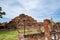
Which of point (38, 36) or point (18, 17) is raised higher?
point (18, 17)

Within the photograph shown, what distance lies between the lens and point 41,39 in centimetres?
2006

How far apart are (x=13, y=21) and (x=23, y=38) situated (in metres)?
15.9

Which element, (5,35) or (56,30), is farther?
(5,35)

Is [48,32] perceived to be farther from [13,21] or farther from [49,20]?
[13,21]

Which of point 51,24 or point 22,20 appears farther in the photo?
point 22,20

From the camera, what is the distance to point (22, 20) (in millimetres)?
36750

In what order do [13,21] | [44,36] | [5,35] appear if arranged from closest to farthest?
[44,36]
[5,35]
[13,21]

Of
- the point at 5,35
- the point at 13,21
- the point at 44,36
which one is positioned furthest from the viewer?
the point at 13,21

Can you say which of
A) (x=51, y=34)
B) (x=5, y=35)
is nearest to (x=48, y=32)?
(x=51, y=34)

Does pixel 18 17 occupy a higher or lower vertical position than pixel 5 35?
higher

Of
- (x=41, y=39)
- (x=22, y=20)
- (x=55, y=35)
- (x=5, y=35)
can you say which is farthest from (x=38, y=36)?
(x=22, y=20)

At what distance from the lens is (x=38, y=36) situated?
20.0 m

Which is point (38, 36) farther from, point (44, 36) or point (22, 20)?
point (22, 20)

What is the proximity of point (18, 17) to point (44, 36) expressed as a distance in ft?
59.1
